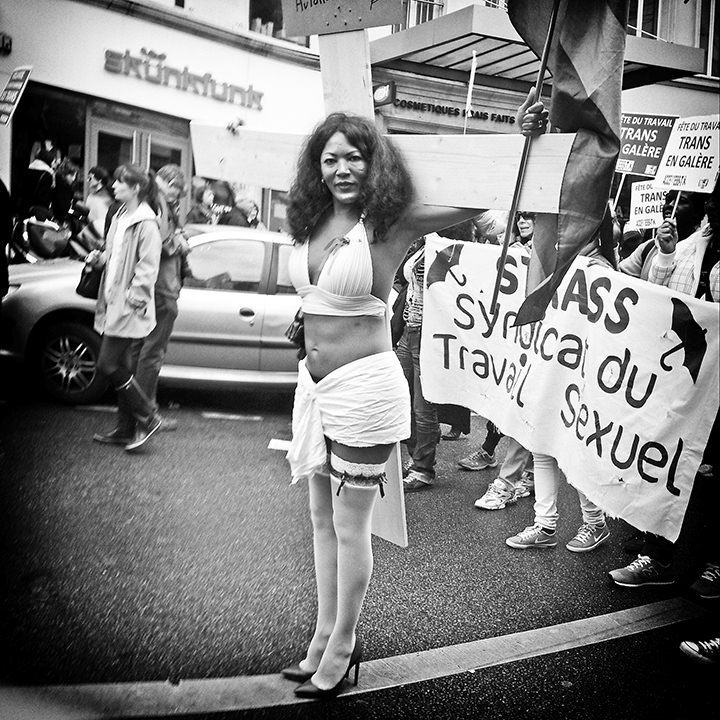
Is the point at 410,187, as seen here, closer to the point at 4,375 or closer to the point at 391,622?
the point at 391,622

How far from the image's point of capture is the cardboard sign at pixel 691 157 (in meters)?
3.64

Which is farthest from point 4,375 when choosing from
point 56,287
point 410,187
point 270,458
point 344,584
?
point 410,187

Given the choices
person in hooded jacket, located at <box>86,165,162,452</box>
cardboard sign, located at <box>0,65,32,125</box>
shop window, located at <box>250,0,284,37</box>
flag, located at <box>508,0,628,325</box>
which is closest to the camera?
flag, located at <box>508,0,628,325</box>

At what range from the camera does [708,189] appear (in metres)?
4.21

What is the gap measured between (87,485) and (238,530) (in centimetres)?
53

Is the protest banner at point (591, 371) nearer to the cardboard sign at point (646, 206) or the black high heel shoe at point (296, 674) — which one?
the black high heel shoe at point (296, 674)

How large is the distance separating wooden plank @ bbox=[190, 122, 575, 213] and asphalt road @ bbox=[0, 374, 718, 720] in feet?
2.71

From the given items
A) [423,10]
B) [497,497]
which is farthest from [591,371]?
[423,10]

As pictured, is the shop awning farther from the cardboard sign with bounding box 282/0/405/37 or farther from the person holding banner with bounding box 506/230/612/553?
the person holding banner with bounding box 506/230/612/553

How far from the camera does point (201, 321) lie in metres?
2.94

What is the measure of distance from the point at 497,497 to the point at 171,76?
7.82 ft

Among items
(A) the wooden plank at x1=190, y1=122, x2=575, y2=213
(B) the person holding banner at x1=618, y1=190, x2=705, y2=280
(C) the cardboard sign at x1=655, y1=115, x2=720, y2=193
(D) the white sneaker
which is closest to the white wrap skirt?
(A) the wooden plank at x1=190, y1=122, x2=575, y2=213

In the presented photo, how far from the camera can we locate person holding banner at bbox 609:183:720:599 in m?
2.77

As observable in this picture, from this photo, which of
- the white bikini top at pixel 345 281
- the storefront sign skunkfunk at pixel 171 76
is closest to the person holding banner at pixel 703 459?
the white bikini top at pixel 345 281
